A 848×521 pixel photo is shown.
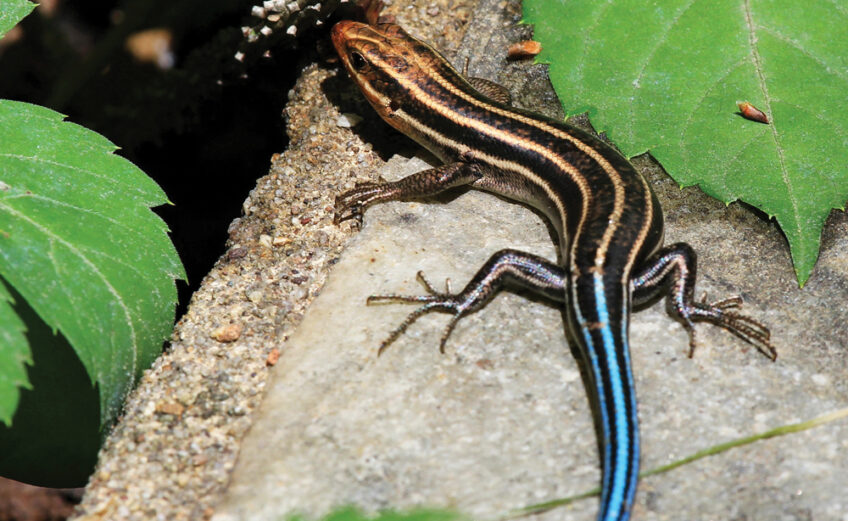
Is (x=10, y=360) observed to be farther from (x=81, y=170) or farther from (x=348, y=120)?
(x=348, y=120)

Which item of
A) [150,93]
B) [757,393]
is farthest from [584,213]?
[150,93]

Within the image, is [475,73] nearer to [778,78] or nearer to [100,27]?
[778,78]

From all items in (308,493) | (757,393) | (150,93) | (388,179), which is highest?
(150,93)

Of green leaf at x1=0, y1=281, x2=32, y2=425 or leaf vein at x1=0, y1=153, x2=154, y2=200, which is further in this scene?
leaf vein at x1=0, y1=153, x2=154, y2=200

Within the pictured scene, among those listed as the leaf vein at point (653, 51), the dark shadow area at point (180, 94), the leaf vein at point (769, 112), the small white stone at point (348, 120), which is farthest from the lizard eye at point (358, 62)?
the leaf vein at point (769, 112)

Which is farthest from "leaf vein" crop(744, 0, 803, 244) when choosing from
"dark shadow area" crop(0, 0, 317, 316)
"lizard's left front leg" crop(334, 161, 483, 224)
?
"dark shadow area" crop(0, 0, 317, 316)

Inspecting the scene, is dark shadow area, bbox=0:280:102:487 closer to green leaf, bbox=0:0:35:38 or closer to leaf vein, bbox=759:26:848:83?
green leaf, bbox=0:0:35:38

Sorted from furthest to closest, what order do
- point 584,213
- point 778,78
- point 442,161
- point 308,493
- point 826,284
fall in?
1. point 442,161
2. point 778,78
3. point 584,213
4. point 826,284
5. point 308,493

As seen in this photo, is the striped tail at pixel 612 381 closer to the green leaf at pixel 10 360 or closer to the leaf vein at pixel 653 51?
the leaf vein at pixel 653 51
